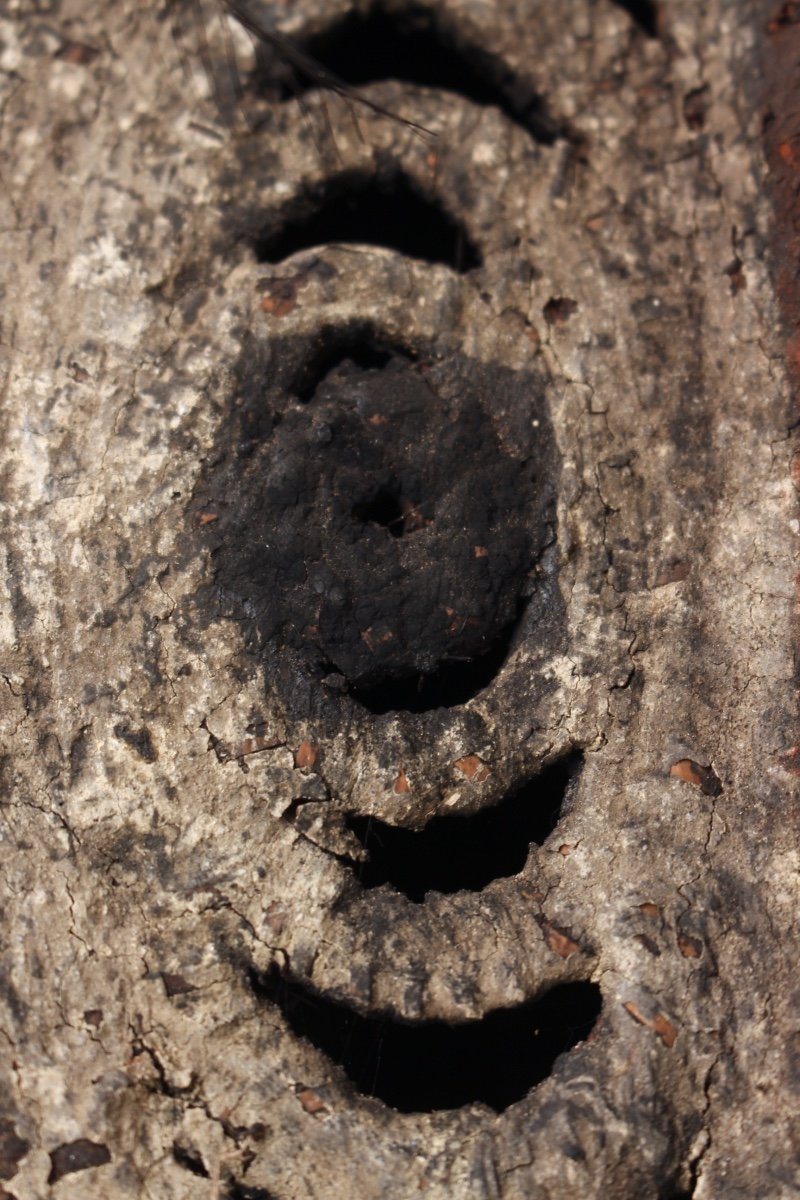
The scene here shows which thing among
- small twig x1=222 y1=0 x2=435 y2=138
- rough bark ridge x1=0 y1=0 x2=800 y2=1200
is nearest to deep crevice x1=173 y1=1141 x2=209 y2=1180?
rough bark ridge x1=0 y1=0 x2=800 y2=1200

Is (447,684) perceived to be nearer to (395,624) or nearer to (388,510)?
(395,624)

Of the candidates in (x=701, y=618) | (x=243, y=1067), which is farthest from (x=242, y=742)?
(x=701, y=618)

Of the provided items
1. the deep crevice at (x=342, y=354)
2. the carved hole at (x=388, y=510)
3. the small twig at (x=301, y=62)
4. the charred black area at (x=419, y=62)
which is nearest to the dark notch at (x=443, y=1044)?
the carved hole at (x=388, y=510)

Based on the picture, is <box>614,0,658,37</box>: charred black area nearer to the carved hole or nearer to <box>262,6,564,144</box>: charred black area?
<box>262,6,564,144</box>: charred black area

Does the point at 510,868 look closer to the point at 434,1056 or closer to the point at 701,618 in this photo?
the point at 434,1056

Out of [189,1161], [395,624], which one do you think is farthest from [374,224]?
[189,1161]

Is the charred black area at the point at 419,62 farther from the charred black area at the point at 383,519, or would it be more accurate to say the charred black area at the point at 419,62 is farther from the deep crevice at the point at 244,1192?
the deep crevice at the point at 244,1192

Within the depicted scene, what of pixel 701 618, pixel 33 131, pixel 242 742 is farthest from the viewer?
pixel 33 131
